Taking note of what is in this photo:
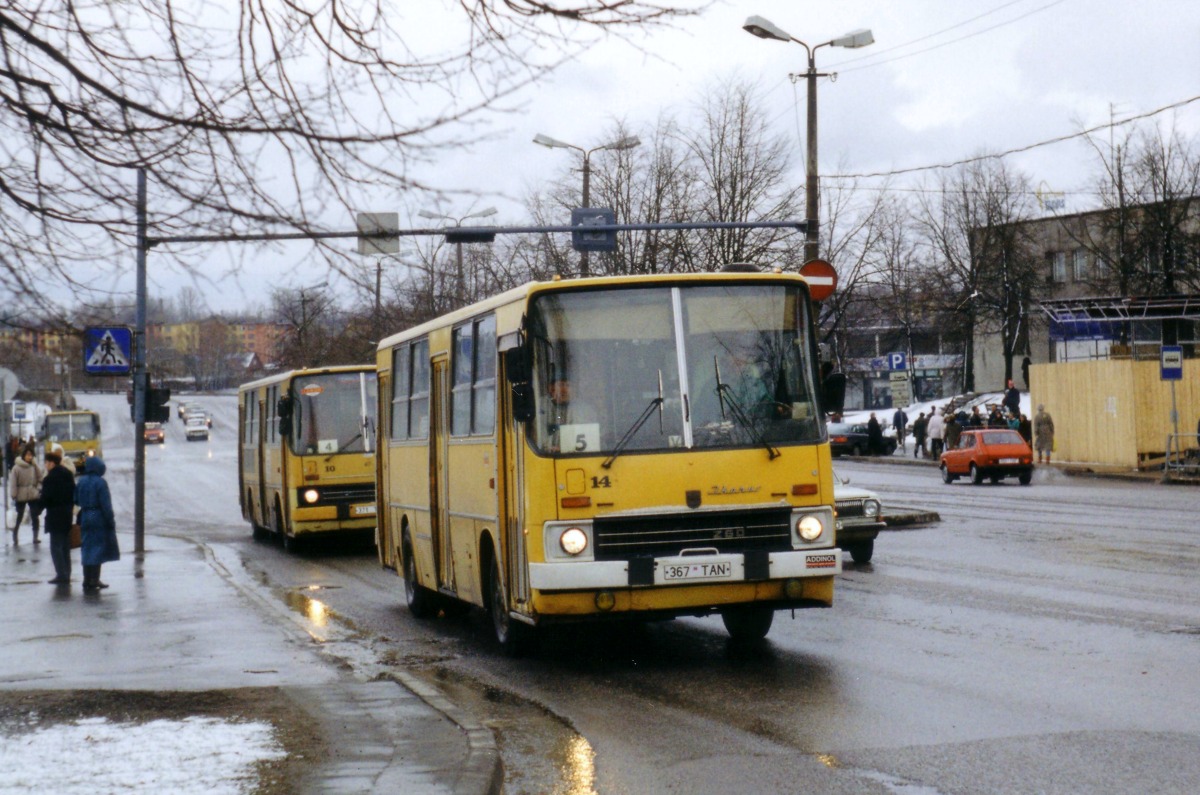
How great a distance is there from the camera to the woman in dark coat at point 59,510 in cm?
2084

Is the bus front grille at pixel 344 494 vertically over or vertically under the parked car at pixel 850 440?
under

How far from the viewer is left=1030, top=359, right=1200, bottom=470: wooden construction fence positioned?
43406mm

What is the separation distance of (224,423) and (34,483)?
92.4 meters

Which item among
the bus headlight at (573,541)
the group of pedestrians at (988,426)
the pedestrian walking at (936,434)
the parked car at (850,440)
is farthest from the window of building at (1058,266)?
the bus headlight at (573,541)

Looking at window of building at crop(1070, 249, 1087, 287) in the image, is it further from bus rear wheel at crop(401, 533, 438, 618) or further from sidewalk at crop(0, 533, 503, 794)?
bus rear wheel at crop(401, 533, 438, 618)

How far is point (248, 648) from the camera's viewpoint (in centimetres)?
1330

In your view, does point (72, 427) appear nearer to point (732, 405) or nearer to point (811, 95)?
point (811, 95)

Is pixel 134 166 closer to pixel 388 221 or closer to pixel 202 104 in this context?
pixel 202 104

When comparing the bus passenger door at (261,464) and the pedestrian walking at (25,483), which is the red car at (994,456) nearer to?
the bus passenger door at (261,464)

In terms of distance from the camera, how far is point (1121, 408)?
44000 millimetres

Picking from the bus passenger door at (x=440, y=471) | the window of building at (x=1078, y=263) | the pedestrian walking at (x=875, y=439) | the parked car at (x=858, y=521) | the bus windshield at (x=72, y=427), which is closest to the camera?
the bus passenger door at (x=440, y=471)

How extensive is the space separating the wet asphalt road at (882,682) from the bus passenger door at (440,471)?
68cm

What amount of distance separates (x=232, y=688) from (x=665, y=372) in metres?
3.70

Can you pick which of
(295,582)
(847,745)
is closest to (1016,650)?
(847,745)
